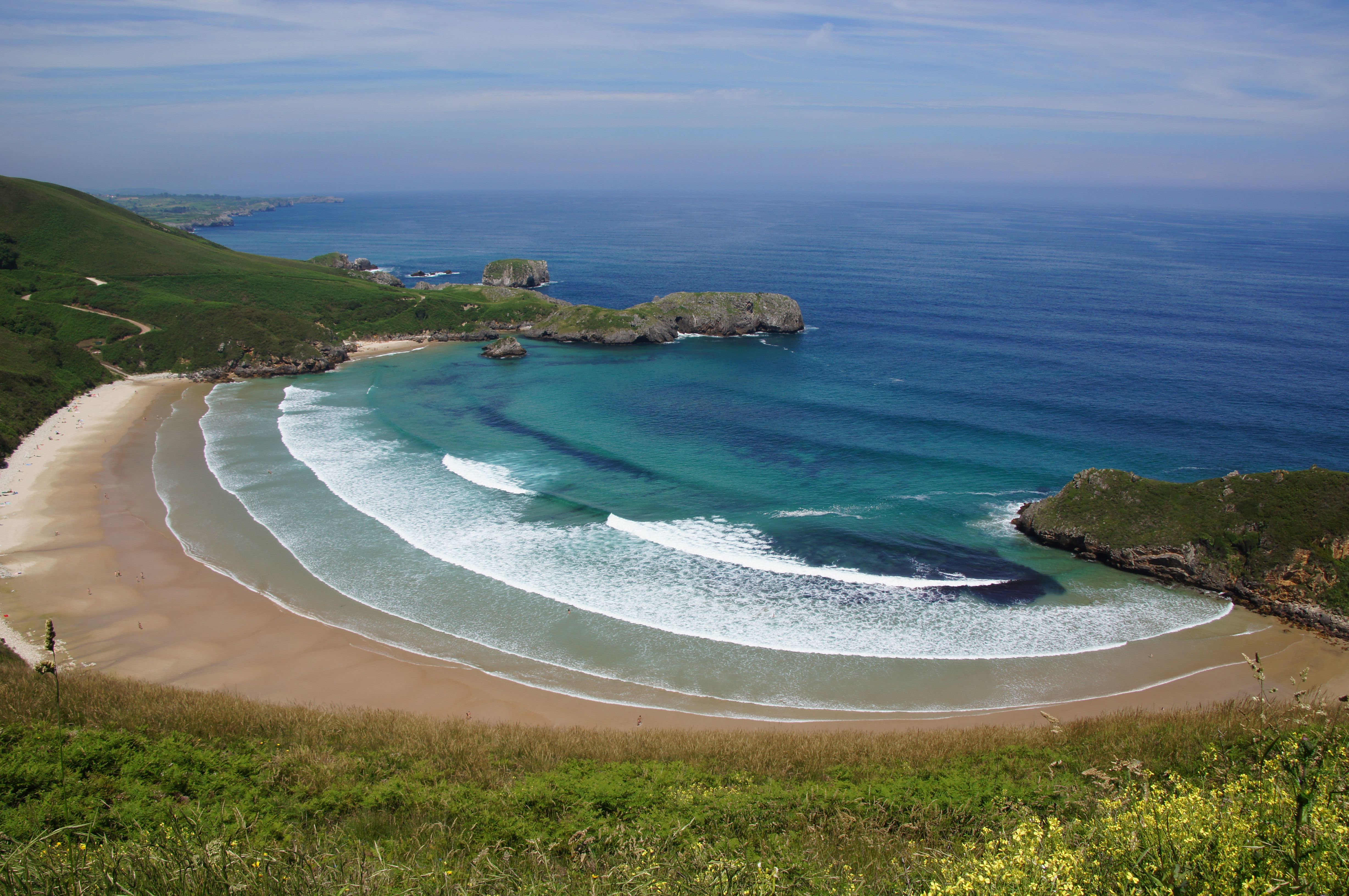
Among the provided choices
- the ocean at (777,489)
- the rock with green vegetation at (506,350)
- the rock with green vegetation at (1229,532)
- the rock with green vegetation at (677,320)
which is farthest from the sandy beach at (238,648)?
the rock with green vegetation at (677,320)

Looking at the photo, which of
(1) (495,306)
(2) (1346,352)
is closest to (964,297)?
(2) (1346,352)

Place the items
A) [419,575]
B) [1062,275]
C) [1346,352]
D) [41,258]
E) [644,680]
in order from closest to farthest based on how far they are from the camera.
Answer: [644,680], [419,575], [1346,352], [41,258], [1062,275]

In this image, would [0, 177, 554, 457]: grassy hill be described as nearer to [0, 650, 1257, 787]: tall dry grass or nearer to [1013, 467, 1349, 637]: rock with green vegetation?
[0, 650, 1257, 787]: tall dry grass

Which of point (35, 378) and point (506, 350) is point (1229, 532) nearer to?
point (506, 350)

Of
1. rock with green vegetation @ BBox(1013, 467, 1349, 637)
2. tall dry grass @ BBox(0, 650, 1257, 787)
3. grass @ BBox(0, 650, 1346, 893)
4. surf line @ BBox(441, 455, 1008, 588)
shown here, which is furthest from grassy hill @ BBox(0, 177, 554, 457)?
rock with green vegetation @ BBox(1013, 467, 1349, 637)

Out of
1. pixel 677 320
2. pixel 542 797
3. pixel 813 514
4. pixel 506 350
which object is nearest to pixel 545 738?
pixel 542 797

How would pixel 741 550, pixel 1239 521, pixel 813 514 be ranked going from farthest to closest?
1. pixel 813 514
2. pixel 741 550
3. pixel 1239 521

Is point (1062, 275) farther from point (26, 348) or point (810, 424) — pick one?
point (26, 348)
